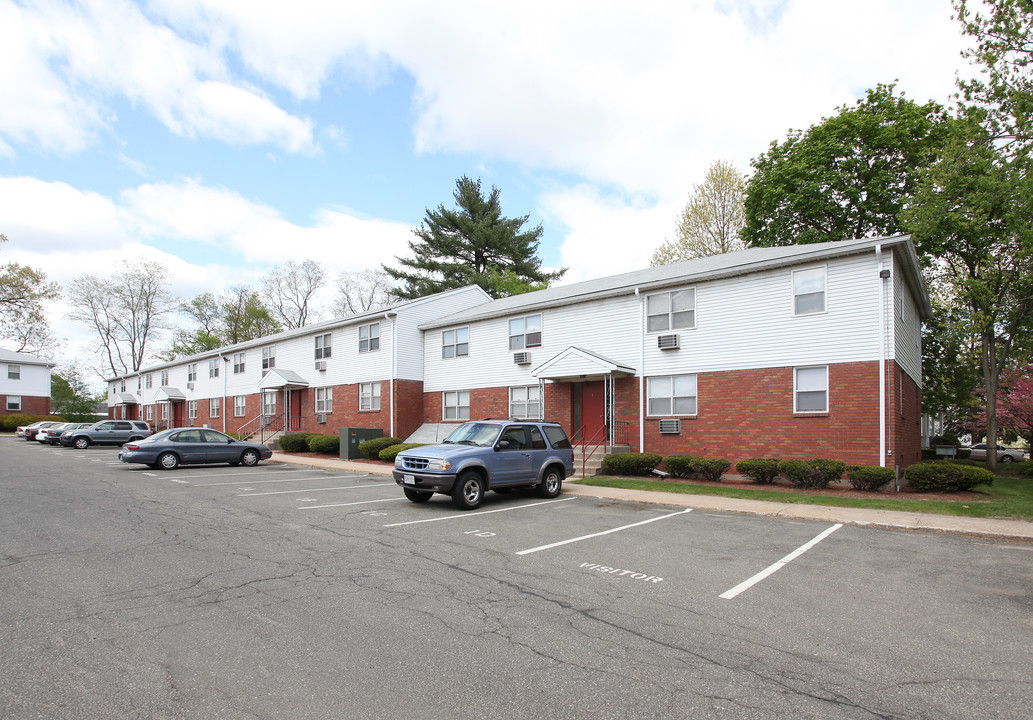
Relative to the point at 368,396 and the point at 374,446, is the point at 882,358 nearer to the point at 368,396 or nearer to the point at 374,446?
the point at 374,446

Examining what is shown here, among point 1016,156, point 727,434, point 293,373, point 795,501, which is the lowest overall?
point 795,501

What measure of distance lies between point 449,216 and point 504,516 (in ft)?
134

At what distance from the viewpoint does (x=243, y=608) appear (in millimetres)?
5379

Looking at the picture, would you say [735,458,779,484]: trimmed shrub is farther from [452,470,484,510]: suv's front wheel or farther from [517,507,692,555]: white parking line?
[452,470,484,510]: suv's front wheel

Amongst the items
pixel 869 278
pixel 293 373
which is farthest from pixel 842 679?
pixel 293 373

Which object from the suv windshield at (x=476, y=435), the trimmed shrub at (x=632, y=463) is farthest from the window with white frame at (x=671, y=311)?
the suv windshield at (x=476, y=435)

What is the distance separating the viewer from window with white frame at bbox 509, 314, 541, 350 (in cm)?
2273

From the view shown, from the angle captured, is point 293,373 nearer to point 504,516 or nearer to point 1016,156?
point 504,516

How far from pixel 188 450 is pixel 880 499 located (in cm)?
2055

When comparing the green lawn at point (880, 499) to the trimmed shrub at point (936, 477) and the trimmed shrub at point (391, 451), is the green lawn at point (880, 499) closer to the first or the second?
the trimmed shrub at point (936, 477)

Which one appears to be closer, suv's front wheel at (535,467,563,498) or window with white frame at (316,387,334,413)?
suv's front wheel at (535,467,563,498)

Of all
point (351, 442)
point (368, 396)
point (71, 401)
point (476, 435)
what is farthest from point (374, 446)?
point (71, 401)

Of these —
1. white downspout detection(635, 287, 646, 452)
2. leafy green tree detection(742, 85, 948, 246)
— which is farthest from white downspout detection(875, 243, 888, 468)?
leafy green tree detection(742, 85, 948, 246)

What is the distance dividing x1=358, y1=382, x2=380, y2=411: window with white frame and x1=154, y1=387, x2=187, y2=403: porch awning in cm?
2403
